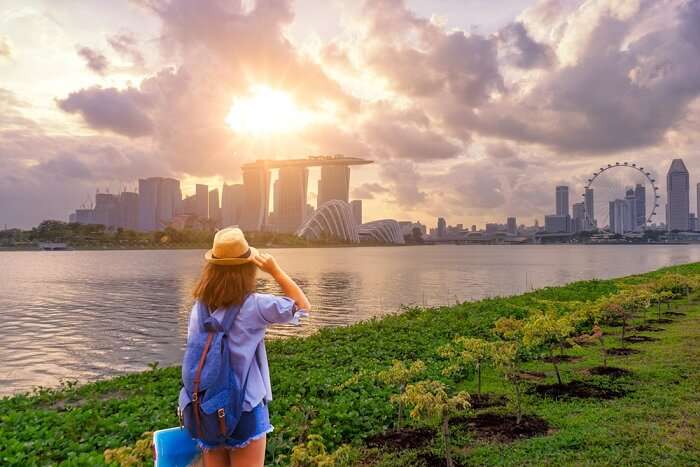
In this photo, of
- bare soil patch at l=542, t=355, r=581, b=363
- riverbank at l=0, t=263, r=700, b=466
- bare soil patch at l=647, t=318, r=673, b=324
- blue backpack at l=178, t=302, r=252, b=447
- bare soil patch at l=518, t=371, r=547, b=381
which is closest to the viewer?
blue backpack at l=178, t=302, r=252, b=447

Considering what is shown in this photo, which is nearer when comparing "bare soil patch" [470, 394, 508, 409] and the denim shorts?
the denim shorts

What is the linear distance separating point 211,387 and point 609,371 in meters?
6.81

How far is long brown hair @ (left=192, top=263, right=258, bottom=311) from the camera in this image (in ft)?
8.77

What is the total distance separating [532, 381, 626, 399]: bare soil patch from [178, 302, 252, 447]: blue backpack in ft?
16.9

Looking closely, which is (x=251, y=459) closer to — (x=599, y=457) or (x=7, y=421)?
(x=599, y=457)

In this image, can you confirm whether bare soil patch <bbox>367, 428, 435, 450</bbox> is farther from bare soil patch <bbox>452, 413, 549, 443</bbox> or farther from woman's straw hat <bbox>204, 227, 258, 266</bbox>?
woman's straw hat <bbox>204, 227, 258, 266</bbox>

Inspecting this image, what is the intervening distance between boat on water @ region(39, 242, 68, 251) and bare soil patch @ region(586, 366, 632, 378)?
130 m

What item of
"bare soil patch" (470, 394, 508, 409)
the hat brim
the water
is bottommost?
the water

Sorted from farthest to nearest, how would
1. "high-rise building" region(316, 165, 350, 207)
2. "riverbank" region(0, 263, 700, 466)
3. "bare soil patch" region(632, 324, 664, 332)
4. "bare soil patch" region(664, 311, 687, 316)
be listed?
1. "high-rise building" region(316, 165, 350, 207)
2. "bare soil patch" region(664, 311, 687, 316)
3. "bare soil patch" region(632, 324, 664, 332)
4. "riverbank" region(0, 263, 700, 466)

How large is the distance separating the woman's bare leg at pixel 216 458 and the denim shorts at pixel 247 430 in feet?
0.14

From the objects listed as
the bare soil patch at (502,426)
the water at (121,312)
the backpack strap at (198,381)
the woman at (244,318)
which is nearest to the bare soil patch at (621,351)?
the bare soil patch at (502,426)

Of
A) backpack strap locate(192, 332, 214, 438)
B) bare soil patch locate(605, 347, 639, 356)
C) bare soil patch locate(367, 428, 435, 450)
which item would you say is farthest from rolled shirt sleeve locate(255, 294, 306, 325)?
bare soil patch locate(605, 347, 639, 356)

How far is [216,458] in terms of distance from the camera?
273 centimetres

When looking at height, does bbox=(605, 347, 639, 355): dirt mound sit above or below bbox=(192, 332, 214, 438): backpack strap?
below
